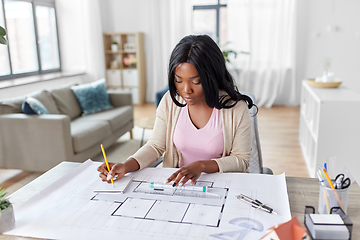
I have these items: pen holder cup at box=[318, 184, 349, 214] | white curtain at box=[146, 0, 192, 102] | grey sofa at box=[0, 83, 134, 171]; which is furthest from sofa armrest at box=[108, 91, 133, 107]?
pen holder cup at box=[318, 184, 349, 214]

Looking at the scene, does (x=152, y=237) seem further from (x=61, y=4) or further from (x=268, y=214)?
(x=61, y=4)

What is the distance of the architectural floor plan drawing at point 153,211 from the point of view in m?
0.74

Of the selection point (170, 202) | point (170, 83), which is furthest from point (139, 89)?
point (170, 202)

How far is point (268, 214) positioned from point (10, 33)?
440cm

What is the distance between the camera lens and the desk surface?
2.63ft

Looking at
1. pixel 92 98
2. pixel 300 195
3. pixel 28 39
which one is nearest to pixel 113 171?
pixel 300 195

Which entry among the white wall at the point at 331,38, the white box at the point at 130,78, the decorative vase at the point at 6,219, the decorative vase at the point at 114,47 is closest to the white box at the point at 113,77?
the white box at the point at 130,78

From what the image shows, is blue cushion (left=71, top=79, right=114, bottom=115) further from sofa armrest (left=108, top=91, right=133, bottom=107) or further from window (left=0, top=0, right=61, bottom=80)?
window (left=0, top=0, right=61, bottom=80)

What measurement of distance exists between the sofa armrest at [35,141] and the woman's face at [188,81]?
65.9 inches

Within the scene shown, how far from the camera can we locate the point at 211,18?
5.82m

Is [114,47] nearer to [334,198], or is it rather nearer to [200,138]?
[200,138]

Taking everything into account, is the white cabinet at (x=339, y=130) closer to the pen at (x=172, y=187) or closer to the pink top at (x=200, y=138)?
the pink top at (x=200, y=138)

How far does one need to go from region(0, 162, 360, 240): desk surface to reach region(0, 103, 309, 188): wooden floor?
5.79 feet

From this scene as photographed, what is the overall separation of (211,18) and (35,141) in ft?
13.6
